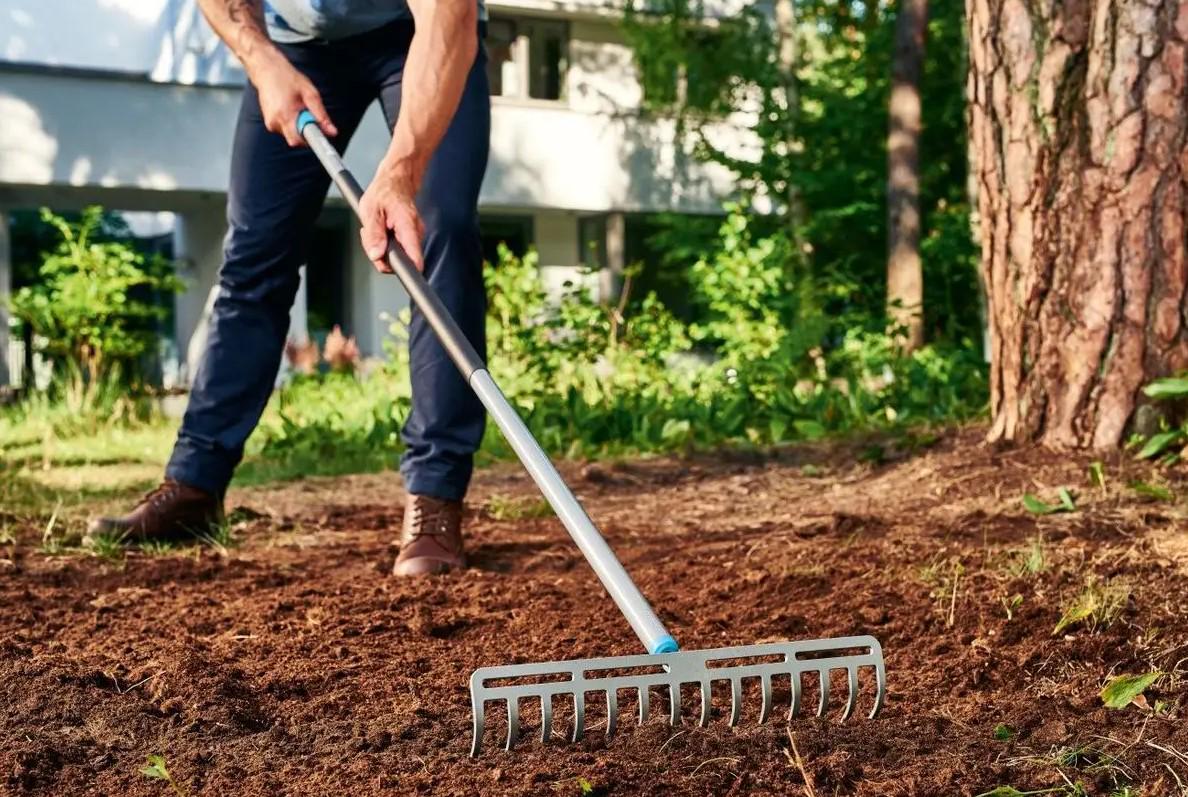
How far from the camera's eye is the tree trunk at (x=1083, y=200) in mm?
3336

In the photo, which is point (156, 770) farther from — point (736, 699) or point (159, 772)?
point (736, 699)

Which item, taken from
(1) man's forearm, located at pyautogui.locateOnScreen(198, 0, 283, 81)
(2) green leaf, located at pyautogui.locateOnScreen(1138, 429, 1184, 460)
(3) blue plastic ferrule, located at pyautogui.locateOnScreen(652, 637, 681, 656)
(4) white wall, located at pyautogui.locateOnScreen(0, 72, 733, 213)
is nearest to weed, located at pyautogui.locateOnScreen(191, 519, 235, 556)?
(1) man's forearm, located at pyautogui.locateOnScreen(198, 0, 283, 81)

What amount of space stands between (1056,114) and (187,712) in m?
2.58

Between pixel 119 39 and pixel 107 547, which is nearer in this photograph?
pixel 107 547

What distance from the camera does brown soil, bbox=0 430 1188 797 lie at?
5.50 ft

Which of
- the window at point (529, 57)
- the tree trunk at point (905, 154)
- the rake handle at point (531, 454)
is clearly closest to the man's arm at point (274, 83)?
the rake handle at point (531, 454)

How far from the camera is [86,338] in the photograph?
11859 millimetres

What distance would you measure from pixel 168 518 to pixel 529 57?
15.5 metres

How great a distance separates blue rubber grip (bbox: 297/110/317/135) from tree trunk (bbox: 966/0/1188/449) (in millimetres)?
1760

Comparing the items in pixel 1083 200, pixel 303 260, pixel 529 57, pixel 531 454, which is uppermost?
pixel 529 57

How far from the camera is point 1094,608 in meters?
2.25

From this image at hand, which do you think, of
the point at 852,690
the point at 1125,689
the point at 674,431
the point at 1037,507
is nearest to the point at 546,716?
the point at 852,690

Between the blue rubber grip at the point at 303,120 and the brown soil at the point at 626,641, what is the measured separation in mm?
964

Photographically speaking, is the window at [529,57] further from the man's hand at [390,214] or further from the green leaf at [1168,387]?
the man's hand at [390,214]
